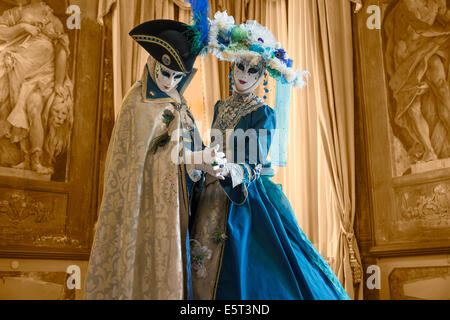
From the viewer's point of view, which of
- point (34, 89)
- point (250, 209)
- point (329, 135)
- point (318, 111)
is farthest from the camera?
point (318, 111)

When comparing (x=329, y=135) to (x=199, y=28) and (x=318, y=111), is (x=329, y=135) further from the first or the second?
(x=199, y=28)

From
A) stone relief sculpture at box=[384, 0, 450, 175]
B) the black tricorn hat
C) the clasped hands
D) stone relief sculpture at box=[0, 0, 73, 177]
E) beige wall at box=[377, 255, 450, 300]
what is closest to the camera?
the clasped hands

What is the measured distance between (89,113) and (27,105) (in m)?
0.57

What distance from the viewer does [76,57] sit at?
448 cm

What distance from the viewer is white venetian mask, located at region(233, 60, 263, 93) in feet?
9.12

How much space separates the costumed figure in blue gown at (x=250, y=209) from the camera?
2.22 metres

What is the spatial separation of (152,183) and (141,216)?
0.53 ft

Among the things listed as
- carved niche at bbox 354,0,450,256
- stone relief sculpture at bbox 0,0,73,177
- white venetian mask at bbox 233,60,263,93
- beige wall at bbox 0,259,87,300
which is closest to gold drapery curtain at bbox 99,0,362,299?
carved niche at bbox 354,0,450,256

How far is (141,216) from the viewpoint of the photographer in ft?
6.78

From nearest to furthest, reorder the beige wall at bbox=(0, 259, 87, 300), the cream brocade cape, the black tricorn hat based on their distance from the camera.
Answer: the cream brocade cape < the black tricorn hat < the beige wall at bbox=(0, 259, 87, 300)

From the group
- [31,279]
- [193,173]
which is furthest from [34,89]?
[193,173]

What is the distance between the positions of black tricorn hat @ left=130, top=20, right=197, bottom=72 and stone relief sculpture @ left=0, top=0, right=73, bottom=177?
7.60ft

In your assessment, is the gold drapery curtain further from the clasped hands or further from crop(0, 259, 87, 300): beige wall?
the clasped hands
